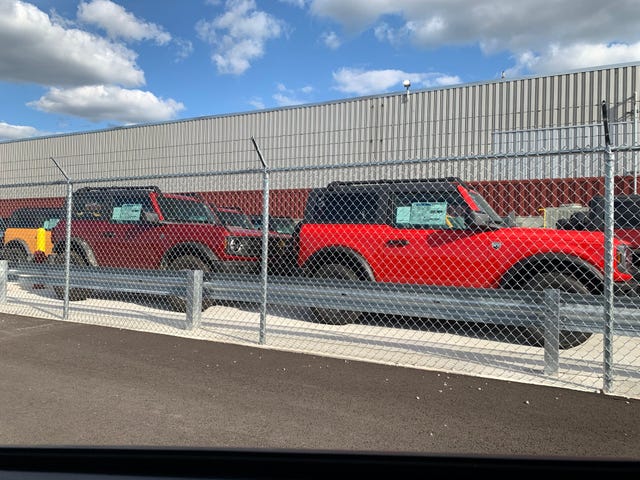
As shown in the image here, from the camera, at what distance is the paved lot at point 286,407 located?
12.0 ft

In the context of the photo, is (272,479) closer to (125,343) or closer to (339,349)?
(339,349)

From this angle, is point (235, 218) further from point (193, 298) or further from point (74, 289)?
point (193, 298)

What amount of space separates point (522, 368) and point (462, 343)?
1124mm

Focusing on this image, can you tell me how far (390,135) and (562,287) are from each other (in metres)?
11.1

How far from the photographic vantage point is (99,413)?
13.7 feet

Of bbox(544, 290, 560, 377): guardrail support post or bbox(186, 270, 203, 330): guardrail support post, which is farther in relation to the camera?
bbox(186, 270, 203, 330): guardrail support post

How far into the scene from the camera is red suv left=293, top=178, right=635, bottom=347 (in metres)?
6.06

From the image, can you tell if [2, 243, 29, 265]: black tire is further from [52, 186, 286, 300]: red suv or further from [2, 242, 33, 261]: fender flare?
[52, 186, 286, 300]: red suv

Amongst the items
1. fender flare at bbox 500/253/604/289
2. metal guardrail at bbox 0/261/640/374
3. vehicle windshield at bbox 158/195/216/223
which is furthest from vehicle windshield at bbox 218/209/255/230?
fender flare at bbox 500/253/604/289

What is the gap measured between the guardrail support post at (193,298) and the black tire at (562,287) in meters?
4.17

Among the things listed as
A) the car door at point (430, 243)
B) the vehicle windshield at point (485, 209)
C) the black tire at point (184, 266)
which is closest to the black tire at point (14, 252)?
the black tire at point (184, 266)

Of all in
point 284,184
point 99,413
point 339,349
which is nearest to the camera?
point 99,413

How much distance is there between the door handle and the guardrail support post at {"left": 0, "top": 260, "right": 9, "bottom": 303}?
6.60 metres

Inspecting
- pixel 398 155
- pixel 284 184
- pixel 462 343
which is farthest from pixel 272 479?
pixel 284 184
